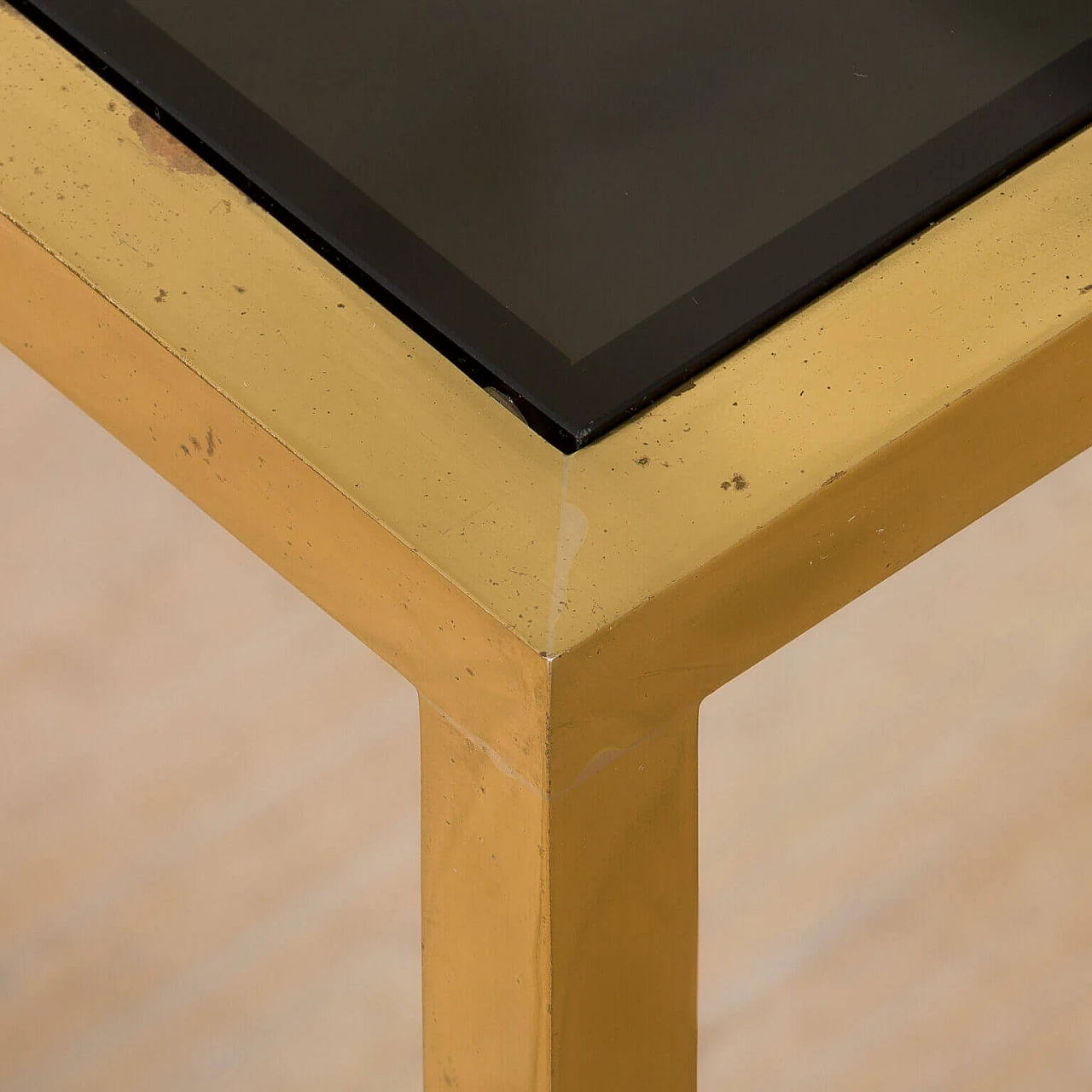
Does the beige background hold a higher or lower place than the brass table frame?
higher

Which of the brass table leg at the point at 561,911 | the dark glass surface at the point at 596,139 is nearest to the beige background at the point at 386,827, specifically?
the brass table leg at the point at 561,911

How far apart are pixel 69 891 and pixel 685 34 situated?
497 mm

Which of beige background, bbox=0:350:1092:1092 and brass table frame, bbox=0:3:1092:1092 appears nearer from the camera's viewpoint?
brass table frame, bbox=0:3:1092:1092

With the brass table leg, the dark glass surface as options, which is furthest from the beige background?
the dark glass surface

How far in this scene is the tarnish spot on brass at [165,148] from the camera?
474 mm

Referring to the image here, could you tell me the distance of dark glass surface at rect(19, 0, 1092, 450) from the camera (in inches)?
17.3

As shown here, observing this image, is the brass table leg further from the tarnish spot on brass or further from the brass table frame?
the tarnish spot on brass

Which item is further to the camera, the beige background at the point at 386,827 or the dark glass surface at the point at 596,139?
the beige background at the point at 386,827

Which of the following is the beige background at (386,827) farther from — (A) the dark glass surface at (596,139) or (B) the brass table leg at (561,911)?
(A) the dark glass surface at (596,139)

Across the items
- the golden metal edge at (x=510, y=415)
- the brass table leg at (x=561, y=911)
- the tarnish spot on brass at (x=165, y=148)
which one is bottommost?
the brass table leg at (x=561, y=911)

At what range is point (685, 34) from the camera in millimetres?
511

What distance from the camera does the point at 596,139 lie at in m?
0.49

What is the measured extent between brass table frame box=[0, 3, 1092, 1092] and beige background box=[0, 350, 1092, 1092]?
33 cm

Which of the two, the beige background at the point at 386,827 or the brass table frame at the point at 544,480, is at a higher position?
the beige background at the point at 386,827
